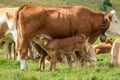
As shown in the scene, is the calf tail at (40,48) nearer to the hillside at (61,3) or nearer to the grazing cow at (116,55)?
the grazing cow at (116,55)

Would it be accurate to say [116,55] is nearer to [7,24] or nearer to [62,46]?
[62,46]

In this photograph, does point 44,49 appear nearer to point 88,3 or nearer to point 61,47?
point 61,47

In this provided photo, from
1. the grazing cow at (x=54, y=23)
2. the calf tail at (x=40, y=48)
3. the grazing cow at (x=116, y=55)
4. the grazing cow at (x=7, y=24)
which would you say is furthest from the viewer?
the grazing cow at (x=7, y=24)

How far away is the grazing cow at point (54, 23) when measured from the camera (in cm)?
1479

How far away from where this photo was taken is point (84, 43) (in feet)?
50.6

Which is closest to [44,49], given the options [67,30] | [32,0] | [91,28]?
[67,30]

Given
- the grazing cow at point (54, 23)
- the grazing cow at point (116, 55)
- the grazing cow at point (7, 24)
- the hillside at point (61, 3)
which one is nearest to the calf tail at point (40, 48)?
the grazing cow at point (54, 23)

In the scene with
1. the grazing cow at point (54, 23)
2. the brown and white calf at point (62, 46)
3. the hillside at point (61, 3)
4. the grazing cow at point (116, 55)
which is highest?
the grazing cow at point (54, 23)

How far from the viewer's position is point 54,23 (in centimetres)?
1520

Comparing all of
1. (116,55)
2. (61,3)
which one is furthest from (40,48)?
(61,3)

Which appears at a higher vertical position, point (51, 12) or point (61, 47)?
point (51, 12)

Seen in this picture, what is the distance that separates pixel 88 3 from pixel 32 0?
64.7 feet

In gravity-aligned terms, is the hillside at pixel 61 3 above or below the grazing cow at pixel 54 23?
below

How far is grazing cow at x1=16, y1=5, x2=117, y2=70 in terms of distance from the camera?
48.5ft
